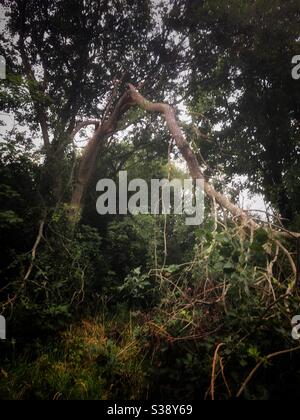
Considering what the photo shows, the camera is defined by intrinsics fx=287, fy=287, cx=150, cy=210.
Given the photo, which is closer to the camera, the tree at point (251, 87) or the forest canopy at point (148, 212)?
the forest canopy at point (148, 212)

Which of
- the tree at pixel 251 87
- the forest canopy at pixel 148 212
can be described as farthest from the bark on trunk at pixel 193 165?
the tree at pixel 251 87

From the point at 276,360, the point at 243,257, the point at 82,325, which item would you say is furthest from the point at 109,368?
the point at 243,257

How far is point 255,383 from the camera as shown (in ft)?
8.27

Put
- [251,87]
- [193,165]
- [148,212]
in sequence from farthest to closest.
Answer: [251,87] < [148,212] < [193,165]

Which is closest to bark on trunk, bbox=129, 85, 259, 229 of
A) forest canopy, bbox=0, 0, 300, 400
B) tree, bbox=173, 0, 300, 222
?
forest canopy, bbox=0, 0, 300, 400

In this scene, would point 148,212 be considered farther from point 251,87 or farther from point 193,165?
point 251,87

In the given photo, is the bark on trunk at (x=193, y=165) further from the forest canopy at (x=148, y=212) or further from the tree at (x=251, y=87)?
the tree at (x=251, y=87)

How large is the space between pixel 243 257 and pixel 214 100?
8162 millimetres

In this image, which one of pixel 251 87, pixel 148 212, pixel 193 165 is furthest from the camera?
pixel 251 87

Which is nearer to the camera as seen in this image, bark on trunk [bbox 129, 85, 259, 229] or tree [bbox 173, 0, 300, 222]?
bark on trunk [bbox 129, 85, 259, 229]

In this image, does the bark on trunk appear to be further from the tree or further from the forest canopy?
the tree

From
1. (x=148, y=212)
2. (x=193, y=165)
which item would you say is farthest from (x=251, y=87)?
(x=193, y=165)

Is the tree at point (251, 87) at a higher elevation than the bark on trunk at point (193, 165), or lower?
higher

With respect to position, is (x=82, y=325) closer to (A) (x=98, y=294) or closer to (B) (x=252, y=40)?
(A) (x=98, y=294)
